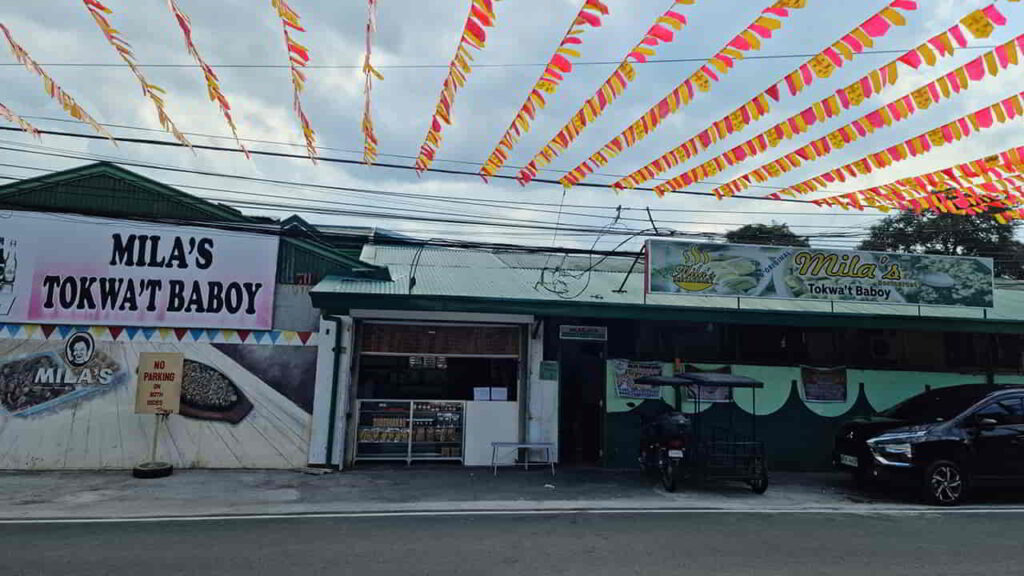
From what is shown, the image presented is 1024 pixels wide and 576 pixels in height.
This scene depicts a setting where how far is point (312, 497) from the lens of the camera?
991 centimetres

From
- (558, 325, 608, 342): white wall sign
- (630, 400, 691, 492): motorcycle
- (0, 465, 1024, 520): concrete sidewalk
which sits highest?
(558, 325, 608, 342): white wall sign

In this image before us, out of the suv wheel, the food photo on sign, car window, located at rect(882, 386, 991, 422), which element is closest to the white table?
the suv wheel

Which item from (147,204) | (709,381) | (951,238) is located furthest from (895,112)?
(951,238)

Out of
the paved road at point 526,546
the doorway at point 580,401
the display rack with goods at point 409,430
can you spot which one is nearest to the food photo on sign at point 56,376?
the display rack with goods at point 409,430

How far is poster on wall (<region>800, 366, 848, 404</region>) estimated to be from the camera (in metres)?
14.0

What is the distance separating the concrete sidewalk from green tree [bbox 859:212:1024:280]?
25303 mm

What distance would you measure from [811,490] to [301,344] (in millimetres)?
10263

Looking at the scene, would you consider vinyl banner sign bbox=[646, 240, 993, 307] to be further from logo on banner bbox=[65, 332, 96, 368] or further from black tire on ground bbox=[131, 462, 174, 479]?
logo on banner bbox=[65, 332, 96, 368]

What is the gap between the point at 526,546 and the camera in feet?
23.5

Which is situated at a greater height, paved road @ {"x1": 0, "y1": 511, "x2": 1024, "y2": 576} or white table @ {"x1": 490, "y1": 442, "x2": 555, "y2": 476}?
white table @ {"x1": 490, "y1": 442, "x2": 555, "y2": 476}

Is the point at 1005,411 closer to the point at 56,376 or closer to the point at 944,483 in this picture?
the point at 944,483

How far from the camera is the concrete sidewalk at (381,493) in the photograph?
915 centimetres

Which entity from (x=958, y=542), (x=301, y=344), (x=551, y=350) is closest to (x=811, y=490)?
(x=958, y=542)

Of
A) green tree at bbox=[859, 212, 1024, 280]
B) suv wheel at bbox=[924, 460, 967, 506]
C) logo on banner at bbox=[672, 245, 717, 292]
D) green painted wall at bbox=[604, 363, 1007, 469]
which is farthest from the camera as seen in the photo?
green tree at bbox=[859, 212, 1024, 280]
